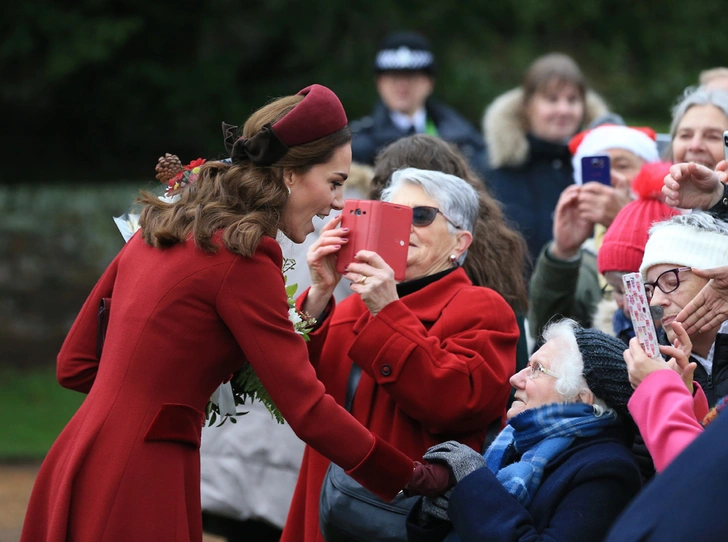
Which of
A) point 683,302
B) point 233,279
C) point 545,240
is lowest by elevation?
point 545,240

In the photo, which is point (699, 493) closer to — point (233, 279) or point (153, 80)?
point (233, 279)

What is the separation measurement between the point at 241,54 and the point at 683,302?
9367 mm

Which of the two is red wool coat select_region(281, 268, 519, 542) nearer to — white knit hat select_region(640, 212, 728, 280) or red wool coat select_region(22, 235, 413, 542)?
red wool coat select_region(22, 235, 413, 542)

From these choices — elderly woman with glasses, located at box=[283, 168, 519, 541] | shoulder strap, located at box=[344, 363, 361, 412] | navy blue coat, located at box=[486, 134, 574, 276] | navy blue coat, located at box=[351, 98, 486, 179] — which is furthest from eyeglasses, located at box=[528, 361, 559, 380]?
navy blue coat, located at box=[351, 98, 486, 179]

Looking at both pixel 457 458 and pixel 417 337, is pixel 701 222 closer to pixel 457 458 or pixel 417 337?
pixel 417 337

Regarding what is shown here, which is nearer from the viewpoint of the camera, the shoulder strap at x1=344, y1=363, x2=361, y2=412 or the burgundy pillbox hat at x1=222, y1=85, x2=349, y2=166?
the burgundy pillbox hat at x1=222, y1=85, x2=349, y2=166

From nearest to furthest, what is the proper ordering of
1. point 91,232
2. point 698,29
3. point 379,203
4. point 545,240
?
point 379,203 < point 545,240 < point 91,232 < point 698,29

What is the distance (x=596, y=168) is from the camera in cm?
426

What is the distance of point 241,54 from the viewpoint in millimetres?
11734

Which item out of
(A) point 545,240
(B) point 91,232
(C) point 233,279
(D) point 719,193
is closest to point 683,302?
(D) point 719,193

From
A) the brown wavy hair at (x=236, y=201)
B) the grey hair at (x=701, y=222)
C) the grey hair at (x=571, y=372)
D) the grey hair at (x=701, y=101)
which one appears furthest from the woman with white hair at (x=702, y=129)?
the brown wavy hair at (x=236, y=201)

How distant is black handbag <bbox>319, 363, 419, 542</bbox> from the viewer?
3.07 m

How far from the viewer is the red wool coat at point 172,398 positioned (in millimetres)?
2723

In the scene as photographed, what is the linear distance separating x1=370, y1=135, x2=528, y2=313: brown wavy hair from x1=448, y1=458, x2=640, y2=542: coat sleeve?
3.90ft
